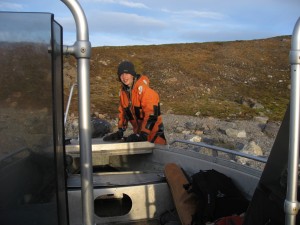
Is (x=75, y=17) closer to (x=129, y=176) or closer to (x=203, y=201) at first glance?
(x=203, y=201)

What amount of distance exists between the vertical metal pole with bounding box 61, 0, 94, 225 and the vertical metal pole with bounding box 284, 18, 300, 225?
74 centimetres

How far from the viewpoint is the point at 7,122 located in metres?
1.54

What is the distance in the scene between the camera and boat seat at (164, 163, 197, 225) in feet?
10.1

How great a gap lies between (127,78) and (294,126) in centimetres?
381

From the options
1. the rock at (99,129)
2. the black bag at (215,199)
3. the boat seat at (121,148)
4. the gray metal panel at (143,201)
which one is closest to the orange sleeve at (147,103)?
the boat seat at (121,148)

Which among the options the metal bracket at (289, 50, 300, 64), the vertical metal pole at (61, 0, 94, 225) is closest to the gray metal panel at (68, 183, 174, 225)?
the vertical metal pole at (61, 0, 94, 225)

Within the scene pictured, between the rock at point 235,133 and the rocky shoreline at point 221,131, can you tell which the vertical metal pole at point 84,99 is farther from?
the rock at point 235,133

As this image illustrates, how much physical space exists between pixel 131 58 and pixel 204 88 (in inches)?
292

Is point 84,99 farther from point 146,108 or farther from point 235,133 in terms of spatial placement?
point 235,133

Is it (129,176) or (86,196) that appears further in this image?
(129,176)

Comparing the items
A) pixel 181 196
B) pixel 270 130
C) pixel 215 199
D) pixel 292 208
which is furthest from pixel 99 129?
pixel 270 130

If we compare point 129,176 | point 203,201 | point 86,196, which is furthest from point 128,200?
point 86,196

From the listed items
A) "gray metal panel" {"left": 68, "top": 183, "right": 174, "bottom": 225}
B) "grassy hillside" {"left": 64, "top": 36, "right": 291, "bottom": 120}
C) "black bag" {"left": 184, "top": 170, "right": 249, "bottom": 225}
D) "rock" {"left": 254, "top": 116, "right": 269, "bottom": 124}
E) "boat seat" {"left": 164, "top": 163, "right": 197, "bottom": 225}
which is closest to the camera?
"black bag" {"left": 184, "top": 170, "right": 249, "bottom": 225}

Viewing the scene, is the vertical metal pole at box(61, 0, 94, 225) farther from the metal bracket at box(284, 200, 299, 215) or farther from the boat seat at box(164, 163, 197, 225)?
the boat seat at box(164, 163, 197, 225)
